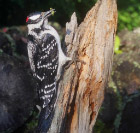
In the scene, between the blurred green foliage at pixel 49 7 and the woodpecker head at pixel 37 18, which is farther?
the blurred green foliage at pixel 49 7

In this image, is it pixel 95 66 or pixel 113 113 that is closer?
pixel 95 66

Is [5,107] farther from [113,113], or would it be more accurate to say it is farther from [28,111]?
[113,113]

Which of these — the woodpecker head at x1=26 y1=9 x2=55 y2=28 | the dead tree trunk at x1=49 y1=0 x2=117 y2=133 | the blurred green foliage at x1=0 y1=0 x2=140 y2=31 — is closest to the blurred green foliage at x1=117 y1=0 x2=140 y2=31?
the blurred green foliage at x1=0 y1=0 x2=140 y2=31

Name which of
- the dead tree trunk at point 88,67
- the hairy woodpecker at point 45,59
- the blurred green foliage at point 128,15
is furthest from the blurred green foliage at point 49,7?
the dead tree trunk at point 88,67

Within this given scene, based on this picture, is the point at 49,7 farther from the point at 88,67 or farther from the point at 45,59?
the point at 88,67

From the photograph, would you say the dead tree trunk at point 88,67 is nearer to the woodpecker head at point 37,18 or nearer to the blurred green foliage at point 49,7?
the woodpecker head at point 37,18

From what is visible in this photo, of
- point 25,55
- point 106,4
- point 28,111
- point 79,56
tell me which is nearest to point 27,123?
point 28,111
